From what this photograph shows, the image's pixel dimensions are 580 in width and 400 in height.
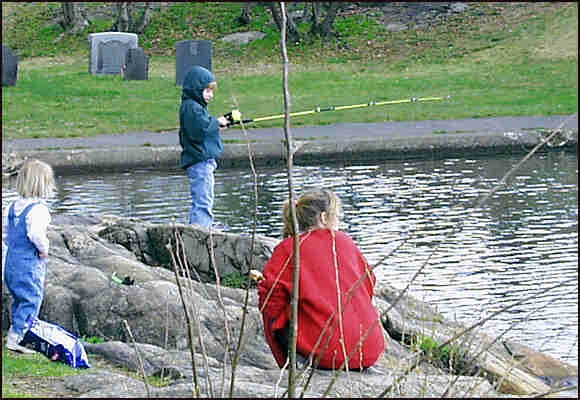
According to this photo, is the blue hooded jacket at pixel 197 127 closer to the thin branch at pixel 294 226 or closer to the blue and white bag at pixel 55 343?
the blue and white bag at pixel 55 343

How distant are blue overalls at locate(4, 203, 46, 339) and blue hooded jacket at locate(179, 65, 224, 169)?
322 centimetres

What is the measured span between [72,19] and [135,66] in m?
12.2

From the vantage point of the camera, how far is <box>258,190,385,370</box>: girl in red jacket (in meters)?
4.64

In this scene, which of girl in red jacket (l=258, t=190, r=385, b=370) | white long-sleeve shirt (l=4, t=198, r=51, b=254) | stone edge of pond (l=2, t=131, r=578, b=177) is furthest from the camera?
stone edge of pond (l=2, t=131, r=578, b=177)

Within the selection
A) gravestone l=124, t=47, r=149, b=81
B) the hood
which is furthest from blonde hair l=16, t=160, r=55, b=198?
gravestone l=124, t=47, r=149, b=81

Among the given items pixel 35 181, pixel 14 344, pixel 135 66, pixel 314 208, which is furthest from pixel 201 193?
pixel 135 66

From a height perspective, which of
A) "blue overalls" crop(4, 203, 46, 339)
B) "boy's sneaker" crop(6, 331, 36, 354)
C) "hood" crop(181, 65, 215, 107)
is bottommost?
"boy's sneaker" crop(6, 331, 36, 354)

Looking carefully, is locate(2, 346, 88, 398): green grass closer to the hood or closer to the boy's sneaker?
the boy's sneaker

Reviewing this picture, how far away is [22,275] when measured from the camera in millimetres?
6098

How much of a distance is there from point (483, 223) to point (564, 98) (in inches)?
436

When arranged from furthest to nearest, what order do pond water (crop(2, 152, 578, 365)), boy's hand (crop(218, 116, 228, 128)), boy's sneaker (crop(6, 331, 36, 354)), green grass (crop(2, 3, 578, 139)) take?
green grass (crop(2, 3, 578, 139)) → boy's hand (crop(218, 116, 228, 128)) → pond water (crop(2, 152, 578, 365)) → boy's sneaker (crop(6, 331, 36, 354))

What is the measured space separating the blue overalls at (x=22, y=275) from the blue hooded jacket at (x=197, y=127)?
3.22m

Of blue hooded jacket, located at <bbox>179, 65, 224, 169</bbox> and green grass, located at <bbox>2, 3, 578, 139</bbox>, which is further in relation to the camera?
green grass, located at <bbox>2, 3, 578, 139</bbox>

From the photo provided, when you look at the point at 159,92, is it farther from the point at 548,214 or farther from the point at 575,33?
the point at 548,214
